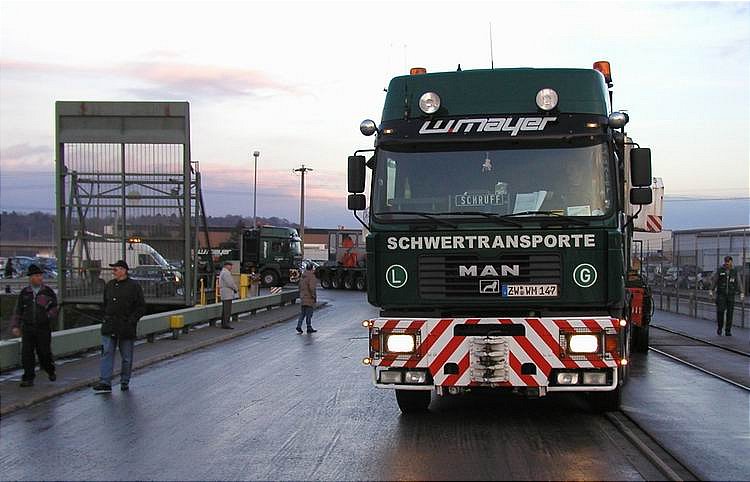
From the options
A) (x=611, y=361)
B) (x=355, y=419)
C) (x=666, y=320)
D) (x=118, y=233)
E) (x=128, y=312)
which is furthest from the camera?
(x=666, y=320)

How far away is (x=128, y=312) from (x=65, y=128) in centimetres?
964

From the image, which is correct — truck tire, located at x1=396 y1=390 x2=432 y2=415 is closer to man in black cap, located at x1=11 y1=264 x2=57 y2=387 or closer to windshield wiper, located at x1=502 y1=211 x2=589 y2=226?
windshield wiper, located at x1=502 y1=211 x2=589 y2=226

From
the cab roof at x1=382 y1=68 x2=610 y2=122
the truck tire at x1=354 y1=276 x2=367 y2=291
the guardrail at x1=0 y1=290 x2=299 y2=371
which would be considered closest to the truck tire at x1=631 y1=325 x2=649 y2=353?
the cab roof at x1=382 y1=68 x2=610 y2=122

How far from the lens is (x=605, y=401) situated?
897 cm

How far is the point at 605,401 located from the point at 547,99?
3368 millimetres

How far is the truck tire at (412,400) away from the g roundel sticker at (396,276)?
55.2 inches

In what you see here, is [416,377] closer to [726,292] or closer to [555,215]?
[555,215]

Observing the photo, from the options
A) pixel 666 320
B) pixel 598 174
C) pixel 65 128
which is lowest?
pixel 666 320

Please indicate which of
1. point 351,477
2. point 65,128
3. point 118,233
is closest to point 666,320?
point 118,233

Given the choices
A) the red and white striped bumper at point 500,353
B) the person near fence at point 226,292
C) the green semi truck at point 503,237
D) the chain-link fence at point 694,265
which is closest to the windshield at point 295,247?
the chain-link fence at point 694,265

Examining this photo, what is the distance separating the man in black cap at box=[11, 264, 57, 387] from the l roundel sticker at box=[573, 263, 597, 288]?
7.14 metres

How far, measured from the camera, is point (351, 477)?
6.49m

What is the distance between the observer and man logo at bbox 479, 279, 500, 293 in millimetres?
8086

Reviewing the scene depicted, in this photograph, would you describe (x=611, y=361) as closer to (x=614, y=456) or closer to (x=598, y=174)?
(x=614, y=456)
